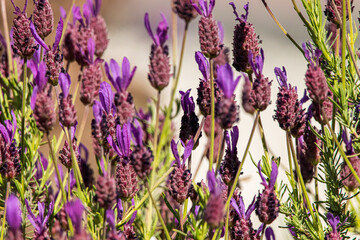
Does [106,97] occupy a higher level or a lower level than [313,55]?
lower

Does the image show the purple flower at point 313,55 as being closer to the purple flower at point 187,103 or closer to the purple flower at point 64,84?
the purple flower at point 187,103

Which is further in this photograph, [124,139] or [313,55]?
[313,55]

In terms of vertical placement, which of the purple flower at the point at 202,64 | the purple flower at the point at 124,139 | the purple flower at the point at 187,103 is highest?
the purple flower at the point at 202,64

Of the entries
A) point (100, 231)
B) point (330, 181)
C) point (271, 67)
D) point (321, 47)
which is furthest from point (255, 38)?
point (271, 67)

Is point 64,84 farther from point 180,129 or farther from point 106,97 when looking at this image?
point 180,129

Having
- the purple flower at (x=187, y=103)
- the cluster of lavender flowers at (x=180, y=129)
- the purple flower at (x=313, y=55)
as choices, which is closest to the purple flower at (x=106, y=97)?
the cluster of lavender flowers at (x=180, y=129)

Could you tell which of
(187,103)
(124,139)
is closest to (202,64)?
(187,103)

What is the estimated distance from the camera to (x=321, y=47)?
0.90 metres

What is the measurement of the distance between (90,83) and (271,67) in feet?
7.03

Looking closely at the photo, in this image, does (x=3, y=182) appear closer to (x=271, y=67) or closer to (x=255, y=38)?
(x=255, y=38)

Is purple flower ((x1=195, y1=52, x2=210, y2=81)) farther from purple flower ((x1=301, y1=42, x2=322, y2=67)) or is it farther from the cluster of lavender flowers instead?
purple flower ((x1=301, y1=42, x2=322, y2=67))

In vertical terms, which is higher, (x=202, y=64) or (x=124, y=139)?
(x=202, y=64)

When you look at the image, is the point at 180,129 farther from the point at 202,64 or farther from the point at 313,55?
the point at 313,55

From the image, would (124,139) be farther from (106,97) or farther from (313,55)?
(313,55)
